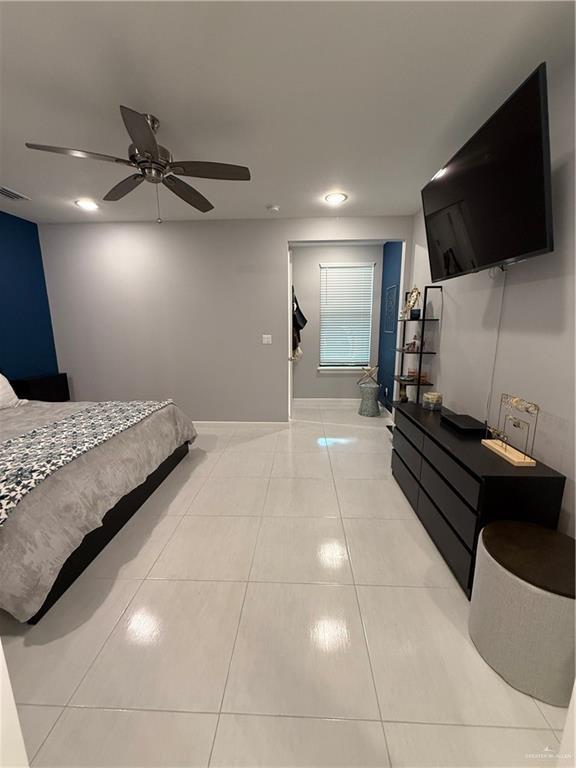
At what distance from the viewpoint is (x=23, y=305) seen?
3.70m

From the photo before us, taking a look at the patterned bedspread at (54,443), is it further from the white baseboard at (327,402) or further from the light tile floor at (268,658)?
the white baseboard at (327,402)

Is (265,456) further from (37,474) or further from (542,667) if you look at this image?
(542,667)

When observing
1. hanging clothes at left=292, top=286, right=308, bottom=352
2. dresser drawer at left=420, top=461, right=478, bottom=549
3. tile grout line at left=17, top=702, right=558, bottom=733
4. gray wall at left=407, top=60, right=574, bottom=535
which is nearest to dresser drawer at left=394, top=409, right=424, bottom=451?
dresser drawer at left=420, top=461, right=478, bottom=549

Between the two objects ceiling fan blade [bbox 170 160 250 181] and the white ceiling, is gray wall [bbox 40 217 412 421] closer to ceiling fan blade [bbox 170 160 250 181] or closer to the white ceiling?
the white ceiling

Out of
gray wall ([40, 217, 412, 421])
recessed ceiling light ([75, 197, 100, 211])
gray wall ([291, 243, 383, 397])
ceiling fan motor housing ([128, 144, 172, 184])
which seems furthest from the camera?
gray wall ([291, 243, 383, 397])

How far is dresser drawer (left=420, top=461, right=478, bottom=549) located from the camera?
152 centimetres

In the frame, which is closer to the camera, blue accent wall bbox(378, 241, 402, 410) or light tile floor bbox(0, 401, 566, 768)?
light tile floor bbox(0, 401, 566, 768)

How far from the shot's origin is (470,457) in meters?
1.63

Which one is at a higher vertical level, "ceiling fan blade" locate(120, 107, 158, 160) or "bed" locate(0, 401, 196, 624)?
"ceiling fan blade" locate(120, 107, 158, 160)

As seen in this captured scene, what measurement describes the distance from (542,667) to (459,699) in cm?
33

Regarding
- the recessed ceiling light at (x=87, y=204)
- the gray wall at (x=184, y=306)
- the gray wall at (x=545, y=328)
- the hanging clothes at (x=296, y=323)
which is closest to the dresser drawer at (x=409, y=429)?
the gray wall at (x=545, y=328)

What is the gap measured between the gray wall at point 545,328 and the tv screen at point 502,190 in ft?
0.60

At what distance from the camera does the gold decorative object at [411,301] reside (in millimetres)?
3217

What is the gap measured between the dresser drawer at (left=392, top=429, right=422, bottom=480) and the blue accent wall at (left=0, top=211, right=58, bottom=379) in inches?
174
